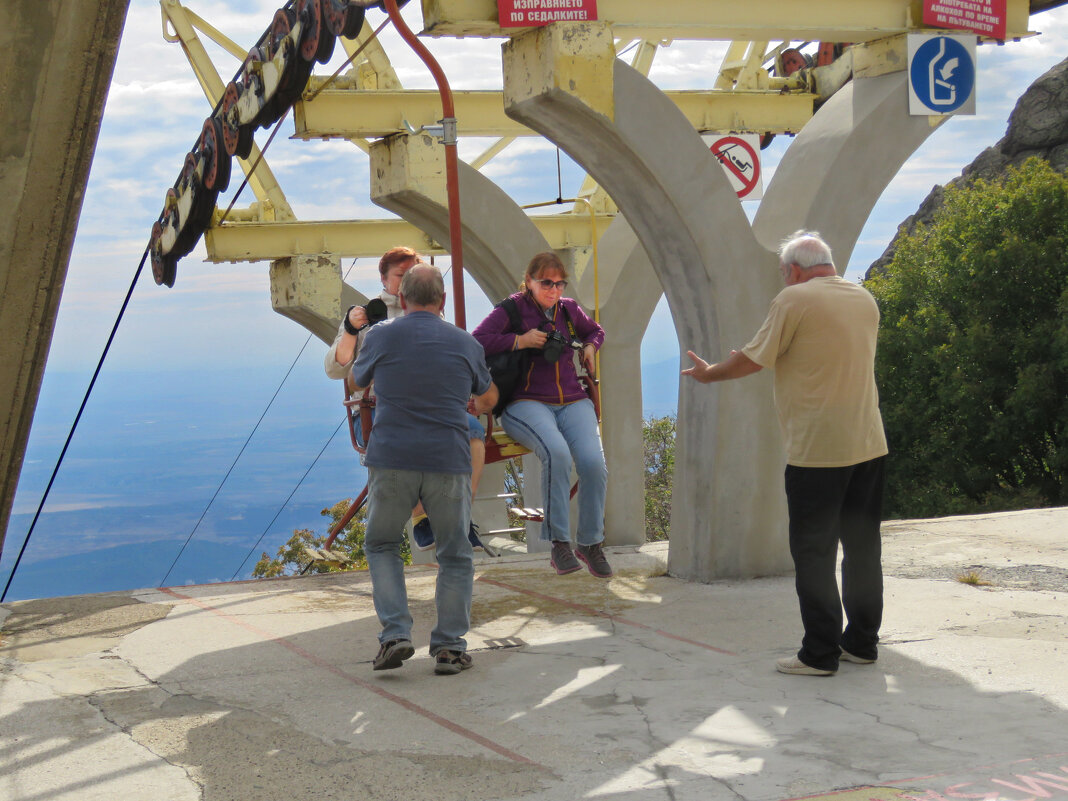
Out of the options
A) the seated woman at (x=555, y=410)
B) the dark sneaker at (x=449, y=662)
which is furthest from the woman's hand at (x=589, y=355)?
the dark sneaker at (x=449, y=662)

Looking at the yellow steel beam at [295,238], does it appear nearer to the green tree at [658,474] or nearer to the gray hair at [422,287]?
the gray hair at [422,287]

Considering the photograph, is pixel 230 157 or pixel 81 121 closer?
pixel 81 121

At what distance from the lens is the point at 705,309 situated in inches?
323

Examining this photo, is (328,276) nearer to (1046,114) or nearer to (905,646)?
(905,646)

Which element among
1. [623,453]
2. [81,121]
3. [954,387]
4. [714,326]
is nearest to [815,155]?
[714,326]

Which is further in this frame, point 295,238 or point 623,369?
point 295,238

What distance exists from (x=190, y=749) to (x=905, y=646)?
3250 millimetres

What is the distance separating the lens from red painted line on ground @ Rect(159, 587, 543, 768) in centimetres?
456

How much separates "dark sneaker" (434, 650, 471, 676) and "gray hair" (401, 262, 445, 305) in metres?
1.57

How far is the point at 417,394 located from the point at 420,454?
0.26 metres

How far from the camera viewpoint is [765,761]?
429 cm

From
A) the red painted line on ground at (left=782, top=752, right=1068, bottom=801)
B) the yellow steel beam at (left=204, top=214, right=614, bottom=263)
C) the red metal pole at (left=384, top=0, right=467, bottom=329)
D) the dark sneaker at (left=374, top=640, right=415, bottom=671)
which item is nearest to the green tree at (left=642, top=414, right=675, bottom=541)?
the yellow steel beam at (left=204, top=214, right=614, bottom=263)

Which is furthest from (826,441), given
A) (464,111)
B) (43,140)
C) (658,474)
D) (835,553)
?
(658,474)

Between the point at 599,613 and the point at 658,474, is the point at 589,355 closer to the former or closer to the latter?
the point at 599,613
